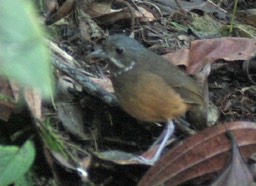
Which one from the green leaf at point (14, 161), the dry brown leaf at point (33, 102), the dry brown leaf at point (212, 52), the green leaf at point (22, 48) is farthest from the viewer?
the dry brown leaf at point (212, 52)

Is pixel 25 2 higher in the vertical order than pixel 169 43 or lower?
higher

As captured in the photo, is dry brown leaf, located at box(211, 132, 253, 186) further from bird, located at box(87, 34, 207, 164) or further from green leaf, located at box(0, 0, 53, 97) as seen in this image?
green leaf, located at box(0, 0, 53, 97)

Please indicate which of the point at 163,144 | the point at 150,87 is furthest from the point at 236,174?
the point at 150,87

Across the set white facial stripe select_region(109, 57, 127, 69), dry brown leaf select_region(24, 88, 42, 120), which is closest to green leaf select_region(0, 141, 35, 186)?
dry brown leaf select_region(24, 88, 42, 120)

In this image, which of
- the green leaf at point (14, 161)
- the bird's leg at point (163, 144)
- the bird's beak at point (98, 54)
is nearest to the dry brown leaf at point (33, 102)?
the bird's leg at point (163, 144)

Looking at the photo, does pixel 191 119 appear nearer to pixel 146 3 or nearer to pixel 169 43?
pixel 169 43

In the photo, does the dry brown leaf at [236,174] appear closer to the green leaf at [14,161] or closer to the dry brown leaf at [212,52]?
the green leaf at [14,161]

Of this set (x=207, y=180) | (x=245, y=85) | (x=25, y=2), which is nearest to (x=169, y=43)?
(x=245, y=85)
